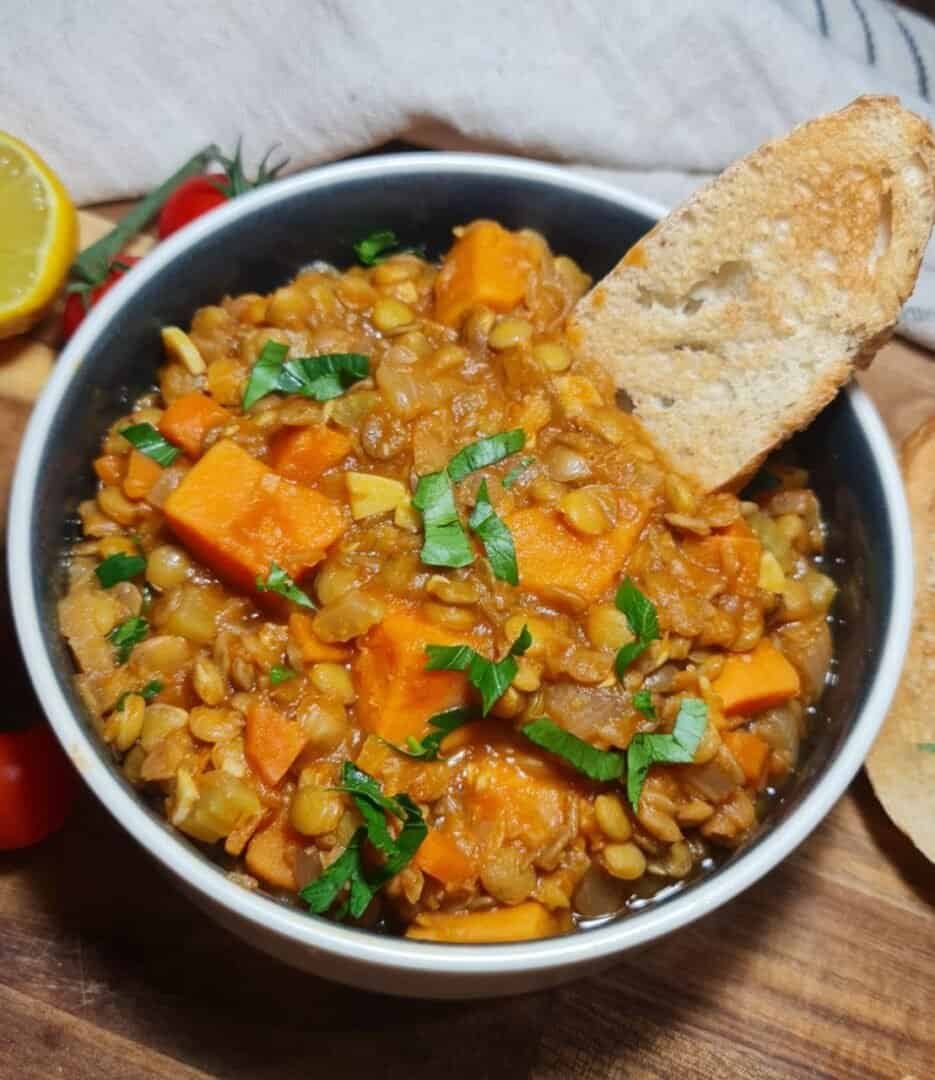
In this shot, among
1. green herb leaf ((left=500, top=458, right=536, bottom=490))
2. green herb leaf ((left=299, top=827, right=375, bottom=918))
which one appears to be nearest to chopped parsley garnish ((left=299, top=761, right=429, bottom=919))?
green herb leaf ((left=299, top=827, right=375, bottom=918))

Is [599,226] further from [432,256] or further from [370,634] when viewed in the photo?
[370,634]

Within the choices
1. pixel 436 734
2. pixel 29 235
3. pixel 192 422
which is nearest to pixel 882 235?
pixel 436 734

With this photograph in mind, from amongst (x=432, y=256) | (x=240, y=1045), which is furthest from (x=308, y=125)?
(x=240, y=1045)

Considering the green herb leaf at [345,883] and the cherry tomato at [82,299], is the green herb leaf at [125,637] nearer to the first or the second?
the green herb leaf at [345,883]

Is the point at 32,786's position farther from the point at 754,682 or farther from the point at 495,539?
the point at 754,682

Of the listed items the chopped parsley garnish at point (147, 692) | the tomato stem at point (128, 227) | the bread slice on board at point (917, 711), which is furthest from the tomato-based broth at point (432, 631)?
the tomato stem at point (128, 227)

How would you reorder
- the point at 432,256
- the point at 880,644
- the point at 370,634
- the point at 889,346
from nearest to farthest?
the point at 370,634 < the point at 880,644 < the point at 432,256 < the point at 889,346
